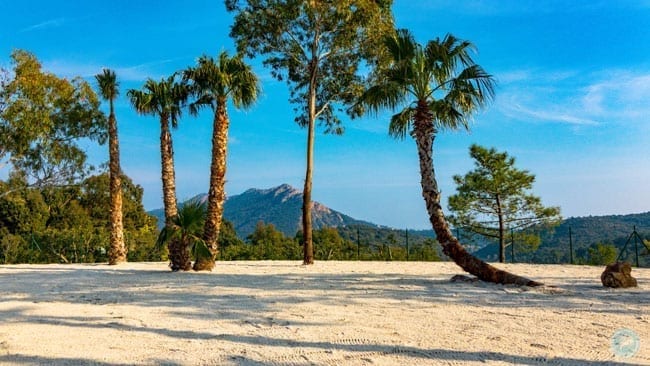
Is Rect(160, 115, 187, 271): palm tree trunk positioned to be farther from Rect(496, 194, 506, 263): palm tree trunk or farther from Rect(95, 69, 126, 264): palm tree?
Rect(496, 194, 506, 263): palm tree trunk

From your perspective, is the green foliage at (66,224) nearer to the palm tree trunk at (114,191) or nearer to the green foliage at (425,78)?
the palm tree trunk at (114,191)

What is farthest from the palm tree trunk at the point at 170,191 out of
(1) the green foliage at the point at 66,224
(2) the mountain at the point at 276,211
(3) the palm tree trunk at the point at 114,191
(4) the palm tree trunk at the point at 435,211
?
(2) the mountain at the point at 276,211

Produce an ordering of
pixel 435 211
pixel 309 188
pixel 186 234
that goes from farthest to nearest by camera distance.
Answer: pixel 309 188 → pixel 186 234 → pixel 435 211

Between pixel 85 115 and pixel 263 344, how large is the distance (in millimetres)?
17951

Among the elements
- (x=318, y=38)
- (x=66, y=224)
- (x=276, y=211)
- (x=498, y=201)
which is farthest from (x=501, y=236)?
(x=276, y=211)

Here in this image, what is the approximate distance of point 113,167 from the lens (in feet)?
55.8

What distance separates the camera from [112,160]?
1703 cm

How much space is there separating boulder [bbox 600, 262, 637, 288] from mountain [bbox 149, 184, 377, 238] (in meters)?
75.0

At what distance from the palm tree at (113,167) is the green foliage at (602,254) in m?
16.7

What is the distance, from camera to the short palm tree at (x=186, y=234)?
12.1 meters

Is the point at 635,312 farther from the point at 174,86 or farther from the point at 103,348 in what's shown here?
the point at 174,86

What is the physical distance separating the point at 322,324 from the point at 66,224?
117 feet

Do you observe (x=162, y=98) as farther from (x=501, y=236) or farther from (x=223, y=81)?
(x=501, y=236)

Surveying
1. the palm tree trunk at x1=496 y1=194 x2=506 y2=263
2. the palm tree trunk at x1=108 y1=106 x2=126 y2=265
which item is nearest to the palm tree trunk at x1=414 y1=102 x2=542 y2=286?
the palm tree trunk at x1=496 y1=194 x2=506 y2=263
